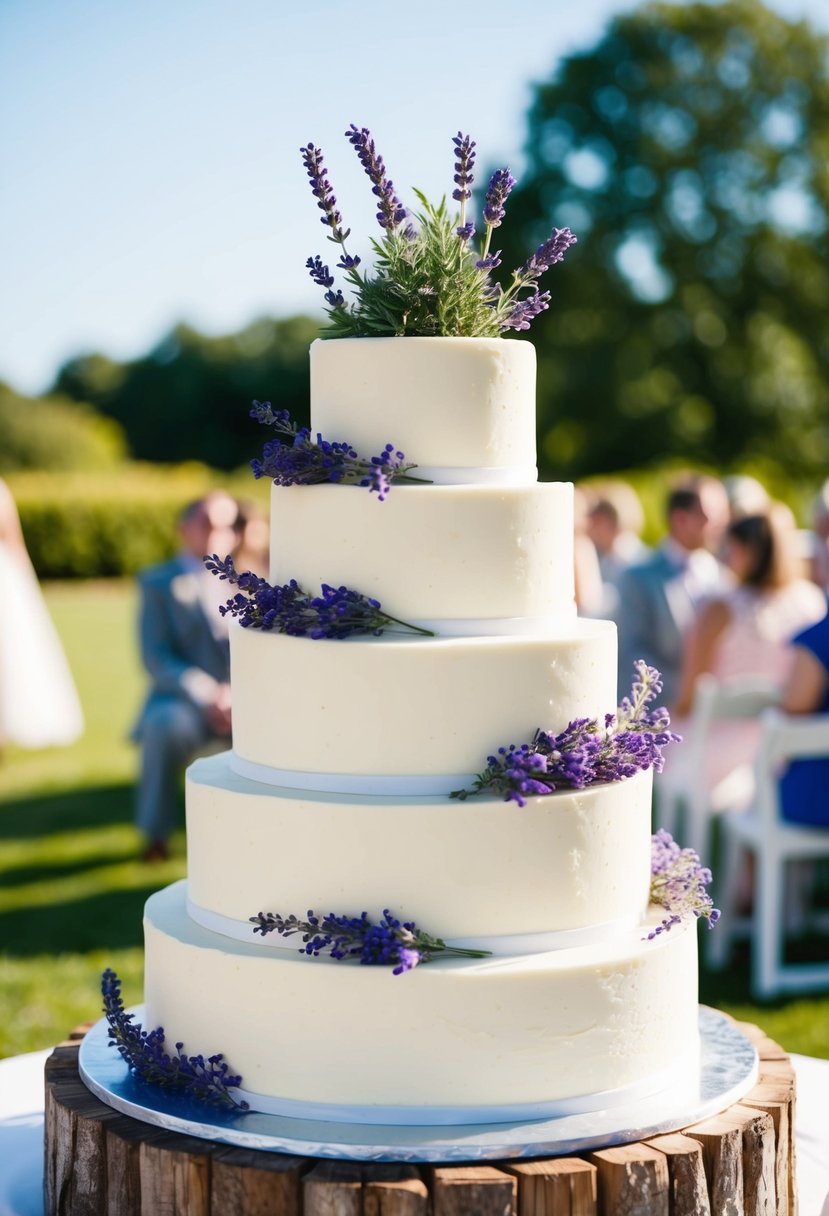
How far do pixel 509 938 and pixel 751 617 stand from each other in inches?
197

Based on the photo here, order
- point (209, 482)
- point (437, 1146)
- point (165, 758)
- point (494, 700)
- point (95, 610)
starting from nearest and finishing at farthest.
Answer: point (437, 1146) → point (494, 700) → point (165, 758) → point (95, 610) → point (209, 482)

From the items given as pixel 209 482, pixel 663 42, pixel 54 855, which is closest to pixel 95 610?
pixel 209 482

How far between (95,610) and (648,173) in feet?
65.2

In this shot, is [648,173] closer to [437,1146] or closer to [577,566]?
[577,566]

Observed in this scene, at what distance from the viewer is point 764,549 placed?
24.4 ft

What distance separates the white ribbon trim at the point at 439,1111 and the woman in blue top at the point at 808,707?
3.85 meters

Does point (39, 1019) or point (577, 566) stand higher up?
point (577, 566)

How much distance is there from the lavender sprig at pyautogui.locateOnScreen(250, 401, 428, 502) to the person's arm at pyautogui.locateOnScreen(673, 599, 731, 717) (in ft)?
16.3

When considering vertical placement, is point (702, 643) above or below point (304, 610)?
below

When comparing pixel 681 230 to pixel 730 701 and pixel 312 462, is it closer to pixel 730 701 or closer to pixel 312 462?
pixel 730 701

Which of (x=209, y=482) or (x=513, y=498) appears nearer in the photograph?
(x=513, y=498)

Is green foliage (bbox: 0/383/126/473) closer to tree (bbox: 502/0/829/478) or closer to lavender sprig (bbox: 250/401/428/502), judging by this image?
tree (bbox: 502/0/829/478)

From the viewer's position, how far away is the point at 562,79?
37.2m

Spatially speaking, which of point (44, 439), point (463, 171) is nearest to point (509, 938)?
point (463, 171)
